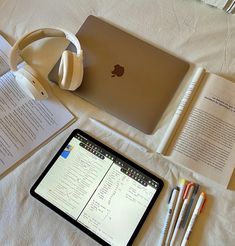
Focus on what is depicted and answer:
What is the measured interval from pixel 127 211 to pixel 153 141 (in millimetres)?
160

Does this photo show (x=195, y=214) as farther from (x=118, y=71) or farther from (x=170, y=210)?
(x=118, y=71)

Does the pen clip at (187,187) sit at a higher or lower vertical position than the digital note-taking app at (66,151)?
higher

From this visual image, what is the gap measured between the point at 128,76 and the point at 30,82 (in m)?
0.22

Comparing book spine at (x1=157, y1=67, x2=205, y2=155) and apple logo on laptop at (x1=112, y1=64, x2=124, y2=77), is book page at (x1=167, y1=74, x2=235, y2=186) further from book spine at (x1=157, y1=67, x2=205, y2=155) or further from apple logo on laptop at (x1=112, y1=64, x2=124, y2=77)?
apple logo on laptop at (x1=112, y1=64, x2=124, y2=77)

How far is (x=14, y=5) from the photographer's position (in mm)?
904

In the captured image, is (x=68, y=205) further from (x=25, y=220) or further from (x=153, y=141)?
(x=153, y=141)

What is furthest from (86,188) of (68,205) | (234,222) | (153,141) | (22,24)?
(22,24)

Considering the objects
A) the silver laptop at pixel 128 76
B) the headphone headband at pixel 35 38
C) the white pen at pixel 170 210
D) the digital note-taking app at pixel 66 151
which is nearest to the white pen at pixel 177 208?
the white pen at pixel 170 210

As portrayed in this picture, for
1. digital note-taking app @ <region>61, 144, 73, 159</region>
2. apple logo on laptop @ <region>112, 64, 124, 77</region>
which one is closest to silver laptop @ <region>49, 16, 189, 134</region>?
apple logo on laptop @ <region>112, 64, 124, 77</region>

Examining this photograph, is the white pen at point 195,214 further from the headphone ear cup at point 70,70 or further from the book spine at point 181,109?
the headphone ear cup at point 70,70

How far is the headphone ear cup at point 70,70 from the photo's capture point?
0.73 meters

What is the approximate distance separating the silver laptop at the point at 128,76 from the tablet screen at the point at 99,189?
100 millimetres

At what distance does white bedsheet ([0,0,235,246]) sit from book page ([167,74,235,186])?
2 centimetres

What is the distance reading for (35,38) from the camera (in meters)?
0.82
